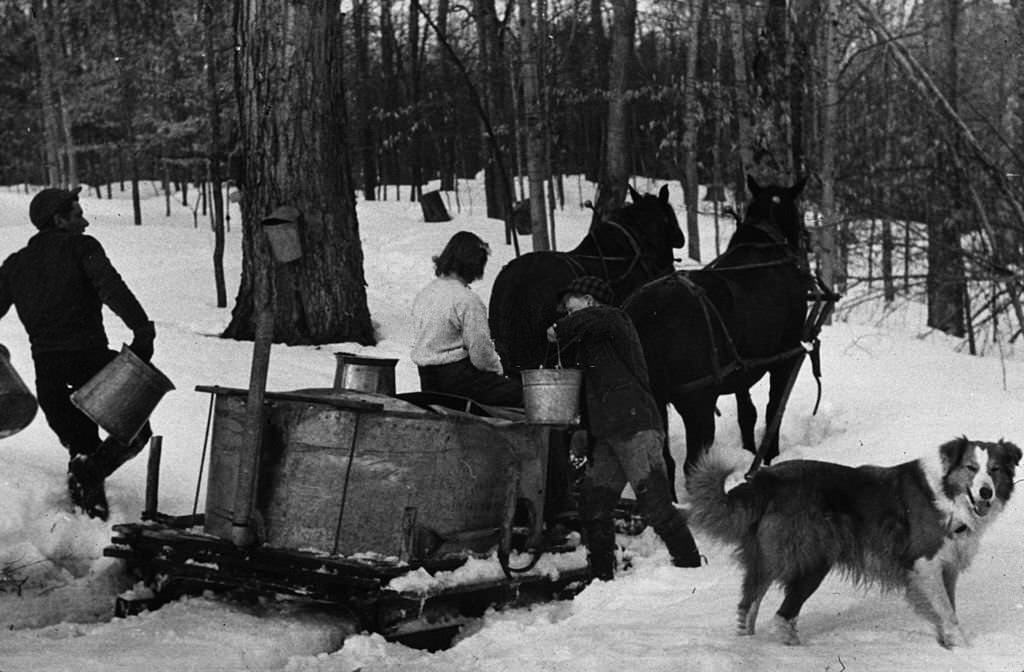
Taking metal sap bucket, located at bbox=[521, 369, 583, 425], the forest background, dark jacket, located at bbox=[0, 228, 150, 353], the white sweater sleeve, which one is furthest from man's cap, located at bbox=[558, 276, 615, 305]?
dark jacket, located at bbox=[0, 228, 150, 353]

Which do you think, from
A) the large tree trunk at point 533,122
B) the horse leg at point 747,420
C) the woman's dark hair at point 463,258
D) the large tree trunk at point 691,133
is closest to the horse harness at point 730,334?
the horse leg at point 747,420

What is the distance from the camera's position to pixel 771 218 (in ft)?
33.5

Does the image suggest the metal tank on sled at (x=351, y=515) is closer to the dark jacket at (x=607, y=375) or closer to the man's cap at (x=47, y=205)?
the dark jacket at (x=607, y=375)

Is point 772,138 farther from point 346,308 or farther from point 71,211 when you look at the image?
point 71,211

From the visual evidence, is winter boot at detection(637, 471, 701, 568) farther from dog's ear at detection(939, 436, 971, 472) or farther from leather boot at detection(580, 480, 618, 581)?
dog's ear at detection(939, 436, 971, 472)

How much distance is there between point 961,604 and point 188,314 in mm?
12027

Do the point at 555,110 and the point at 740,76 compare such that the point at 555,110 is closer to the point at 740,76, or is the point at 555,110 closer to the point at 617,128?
the point at 740,76

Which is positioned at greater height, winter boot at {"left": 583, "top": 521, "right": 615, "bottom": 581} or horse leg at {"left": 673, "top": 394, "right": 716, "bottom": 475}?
horse leg at {"left": 673, "top": 394, "right": 716, "bottom": 475}

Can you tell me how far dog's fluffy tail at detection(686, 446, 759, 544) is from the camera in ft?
18.7

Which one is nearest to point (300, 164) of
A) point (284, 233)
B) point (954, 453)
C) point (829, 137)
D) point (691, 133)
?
point (284, 233)

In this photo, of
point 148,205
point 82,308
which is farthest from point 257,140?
point 148,205

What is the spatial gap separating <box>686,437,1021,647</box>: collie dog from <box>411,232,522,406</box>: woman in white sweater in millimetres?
1774

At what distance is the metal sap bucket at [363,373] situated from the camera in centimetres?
729

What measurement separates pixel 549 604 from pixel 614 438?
101 cm
